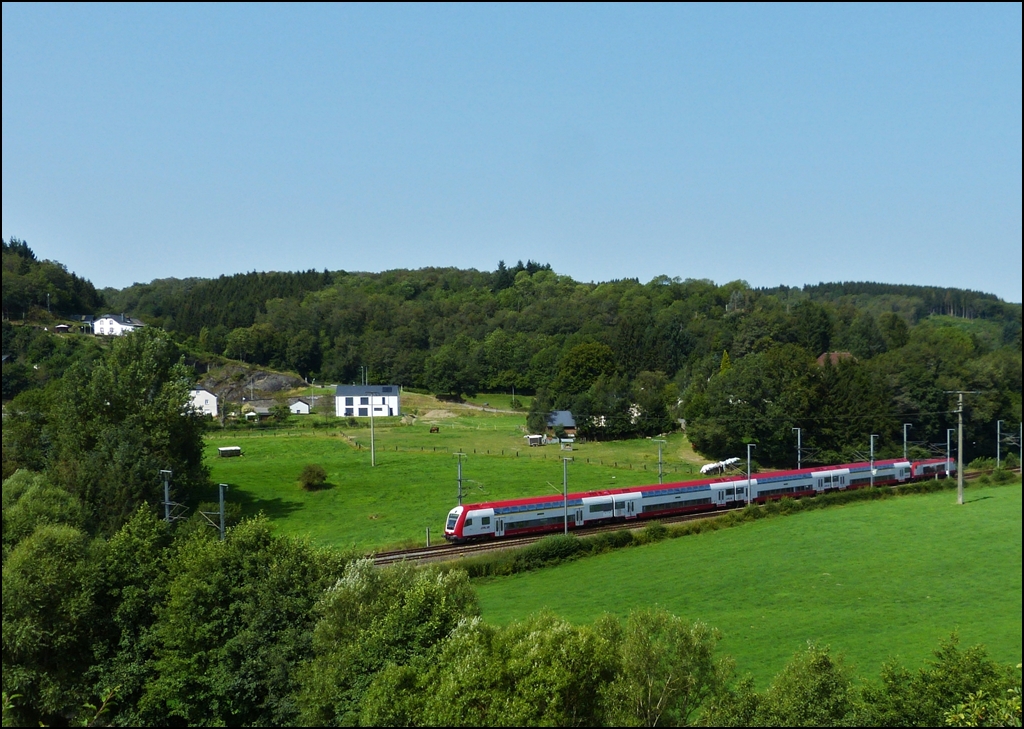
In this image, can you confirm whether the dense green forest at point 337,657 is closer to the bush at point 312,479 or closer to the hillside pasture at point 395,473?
the hillside pasture at point 395,473

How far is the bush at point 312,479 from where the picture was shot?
2336 inches

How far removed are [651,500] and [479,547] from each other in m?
13.0

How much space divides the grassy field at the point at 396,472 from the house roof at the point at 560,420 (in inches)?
171

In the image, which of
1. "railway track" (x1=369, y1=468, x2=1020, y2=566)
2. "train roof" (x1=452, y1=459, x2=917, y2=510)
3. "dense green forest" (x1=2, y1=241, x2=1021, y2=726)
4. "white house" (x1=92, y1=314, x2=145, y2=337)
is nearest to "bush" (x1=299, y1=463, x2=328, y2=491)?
"dense green forest" (x1=2, y1=241, x2=1021, y2=726)

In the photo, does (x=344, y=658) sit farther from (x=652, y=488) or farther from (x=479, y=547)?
(x=652, y=488)

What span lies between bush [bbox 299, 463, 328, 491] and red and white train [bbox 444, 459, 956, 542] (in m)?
16.4

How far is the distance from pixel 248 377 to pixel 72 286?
45.0m

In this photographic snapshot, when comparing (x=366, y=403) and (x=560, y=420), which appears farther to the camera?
(x=366, y=403)

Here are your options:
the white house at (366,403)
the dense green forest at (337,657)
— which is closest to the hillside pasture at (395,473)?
the white house at (366,403)

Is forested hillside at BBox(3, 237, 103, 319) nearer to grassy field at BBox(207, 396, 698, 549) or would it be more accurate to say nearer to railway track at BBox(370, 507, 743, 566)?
grassy field at BBox(207, 396, 698, 549)

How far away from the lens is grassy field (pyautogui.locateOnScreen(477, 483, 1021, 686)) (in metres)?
29.6

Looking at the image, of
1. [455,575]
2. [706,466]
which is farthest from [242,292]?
[455,575]

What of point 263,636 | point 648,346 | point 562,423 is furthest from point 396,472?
point 648,346

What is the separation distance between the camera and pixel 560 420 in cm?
8719
